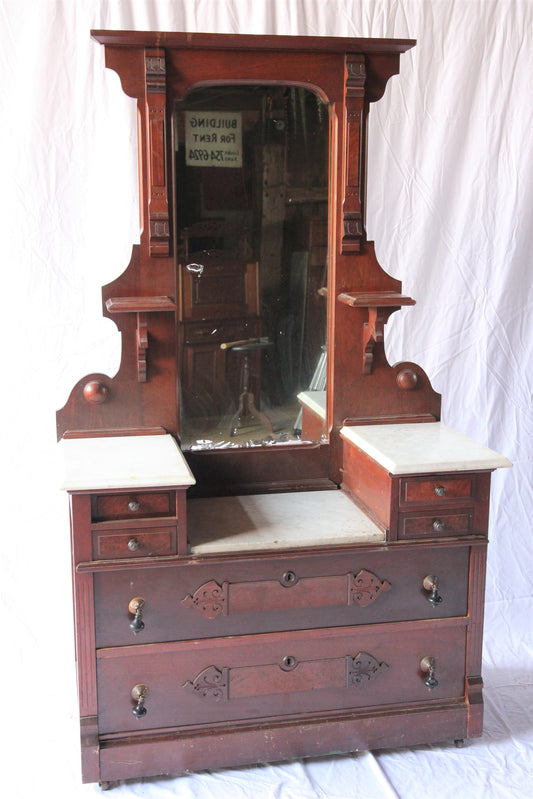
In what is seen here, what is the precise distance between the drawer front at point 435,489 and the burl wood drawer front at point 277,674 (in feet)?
1.21

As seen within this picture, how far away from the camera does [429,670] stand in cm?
296

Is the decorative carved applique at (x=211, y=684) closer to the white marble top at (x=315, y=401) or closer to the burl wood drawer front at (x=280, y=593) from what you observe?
the burl wood drawer front at (x=280, y=593)

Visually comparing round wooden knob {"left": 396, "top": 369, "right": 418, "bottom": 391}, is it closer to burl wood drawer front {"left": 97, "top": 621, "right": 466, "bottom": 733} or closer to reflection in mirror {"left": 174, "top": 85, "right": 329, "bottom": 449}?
reflection in mirror {"left": 174, "top": 85, "right": 329, "bottom": 449}

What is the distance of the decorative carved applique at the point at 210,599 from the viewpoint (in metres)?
2.78

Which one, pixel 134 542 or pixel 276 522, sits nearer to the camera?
pixel 134 542

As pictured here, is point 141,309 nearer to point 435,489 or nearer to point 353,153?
point 353,153

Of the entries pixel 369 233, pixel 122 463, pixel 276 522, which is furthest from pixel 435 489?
pixel 369 233

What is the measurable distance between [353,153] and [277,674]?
58.3 inches

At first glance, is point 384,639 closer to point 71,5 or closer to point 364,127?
point 364,127

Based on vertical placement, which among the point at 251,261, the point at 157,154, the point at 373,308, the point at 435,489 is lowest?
the point at 435,489

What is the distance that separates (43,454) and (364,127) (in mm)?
1546

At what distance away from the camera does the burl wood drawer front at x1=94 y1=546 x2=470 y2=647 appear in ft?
9.04

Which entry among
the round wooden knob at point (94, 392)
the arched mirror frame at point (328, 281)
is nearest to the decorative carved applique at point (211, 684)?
the arched mirror frame at point (328, 281)

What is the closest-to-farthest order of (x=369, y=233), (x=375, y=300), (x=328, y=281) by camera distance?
1. (x=375, y=300)
2. (x=328, y=281)
3. (x=369, y=233)
